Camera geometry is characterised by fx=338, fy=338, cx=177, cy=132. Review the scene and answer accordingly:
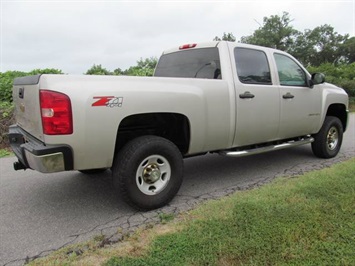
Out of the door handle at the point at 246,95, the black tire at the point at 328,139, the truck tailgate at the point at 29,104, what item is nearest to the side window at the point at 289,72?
the door handle at the point at 246,95

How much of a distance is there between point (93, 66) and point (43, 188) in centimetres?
1039

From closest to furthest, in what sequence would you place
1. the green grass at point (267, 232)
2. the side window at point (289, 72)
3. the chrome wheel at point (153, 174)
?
the green grass at point (267, 232) < the chrome wheel at point (153, 174) < the side window at point (289, 72)

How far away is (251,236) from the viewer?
2.92m

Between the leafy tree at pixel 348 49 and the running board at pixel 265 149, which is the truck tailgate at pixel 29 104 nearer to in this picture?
the running board at pixel 265 149

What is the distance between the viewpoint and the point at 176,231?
3.13 m

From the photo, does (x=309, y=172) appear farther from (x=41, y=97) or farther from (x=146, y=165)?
(x=41, y=97)

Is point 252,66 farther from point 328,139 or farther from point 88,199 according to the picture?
point 88,199

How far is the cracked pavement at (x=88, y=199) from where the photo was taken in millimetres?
3201

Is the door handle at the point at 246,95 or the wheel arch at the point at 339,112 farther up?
the door handle at the point at 246,95

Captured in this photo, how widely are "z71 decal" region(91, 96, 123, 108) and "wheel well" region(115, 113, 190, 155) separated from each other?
0.40m

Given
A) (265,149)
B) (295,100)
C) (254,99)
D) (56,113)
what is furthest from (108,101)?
Result: (295,100)

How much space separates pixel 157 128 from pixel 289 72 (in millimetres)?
2478

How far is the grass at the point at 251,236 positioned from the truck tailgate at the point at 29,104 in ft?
4.28

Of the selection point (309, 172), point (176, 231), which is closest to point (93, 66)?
point (309, 172)
